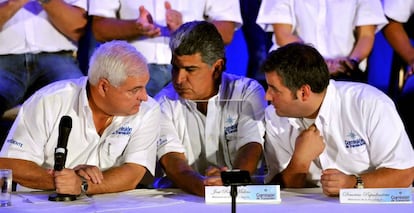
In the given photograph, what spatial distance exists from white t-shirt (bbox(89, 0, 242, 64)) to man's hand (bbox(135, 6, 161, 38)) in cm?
8

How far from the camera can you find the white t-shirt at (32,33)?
11.3 ft

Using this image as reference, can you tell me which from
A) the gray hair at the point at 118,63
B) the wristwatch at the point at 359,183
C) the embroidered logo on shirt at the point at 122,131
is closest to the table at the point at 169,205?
the wristwatch at the point at 359,183

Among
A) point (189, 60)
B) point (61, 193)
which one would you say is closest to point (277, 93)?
point (189, 60)

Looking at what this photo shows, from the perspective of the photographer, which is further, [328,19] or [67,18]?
[328,19]

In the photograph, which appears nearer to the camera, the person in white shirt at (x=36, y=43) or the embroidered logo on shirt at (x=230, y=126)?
the embroidered logo on shirt at (x=230, y=126)

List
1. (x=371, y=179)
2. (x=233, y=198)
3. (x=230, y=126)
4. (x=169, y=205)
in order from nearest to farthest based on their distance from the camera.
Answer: (x=233, y=198)
(x=169, y=205)
(x=371, y=179)
(x=230, y=126)

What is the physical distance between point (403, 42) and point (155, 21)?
1.30m

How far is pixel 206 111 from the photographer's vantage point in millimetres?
3076

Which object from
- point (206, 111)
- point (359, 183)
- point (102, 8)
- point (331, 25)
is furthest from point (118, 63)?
point (331, 25)

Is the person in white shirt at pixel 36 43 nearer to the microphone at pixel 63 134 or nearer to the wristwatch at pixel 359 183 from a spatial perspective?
the microphone at pixel 63 134

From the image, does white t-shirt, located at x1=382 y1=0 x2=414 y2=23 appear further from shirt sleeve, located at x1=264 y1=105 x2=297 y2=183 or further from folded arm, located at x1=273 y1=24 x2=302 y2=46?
shirt sleeve, located at x1=264 y1=105 x2=297 y2=183

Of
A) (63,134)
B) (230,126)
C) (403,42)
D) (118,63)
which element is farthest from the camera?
(403,42)

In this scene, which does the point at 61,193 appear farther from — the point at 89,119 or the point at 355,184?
the point at 355,184

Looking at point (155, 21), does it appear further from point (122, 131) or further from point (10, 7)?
point (122, 131)
